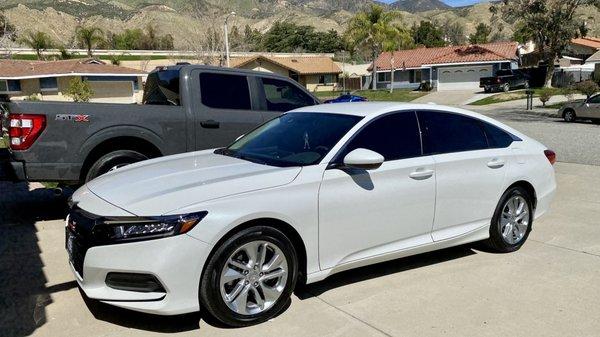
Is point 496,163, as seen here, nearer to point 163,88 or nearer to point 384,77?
point 163,88

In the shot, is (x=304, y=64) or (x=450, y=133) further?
(x=304, y=64)

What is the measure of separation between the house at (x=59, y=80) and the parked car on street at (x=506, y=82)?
29236 millimetres

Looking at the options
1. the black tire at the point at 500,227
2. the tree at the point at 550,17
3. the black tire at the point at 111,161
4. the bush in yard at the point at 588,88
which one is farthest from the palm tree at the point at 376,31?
the black tire at the point at 500,227

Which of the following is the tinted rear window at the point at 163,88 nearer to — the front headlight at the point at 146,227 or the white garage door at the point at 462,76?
the front headlight at the point at 146,227

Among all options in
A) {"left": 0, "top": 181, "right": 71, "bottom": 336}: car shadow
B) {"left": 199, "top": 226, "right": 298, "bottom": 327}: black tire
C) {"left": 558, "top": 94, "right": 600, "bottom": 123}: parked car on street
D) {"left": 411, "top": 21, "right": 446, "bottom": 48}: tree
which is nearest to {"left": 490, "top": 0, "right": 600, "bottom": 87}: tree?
{"left": 558, "top": 94, "right": 600, "bottom": 123}: parked car on street

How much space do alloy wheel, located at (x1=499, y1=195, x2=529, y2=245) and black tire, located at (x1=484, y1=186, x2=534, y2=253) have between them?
26mm

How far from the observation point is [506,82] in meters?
45.8

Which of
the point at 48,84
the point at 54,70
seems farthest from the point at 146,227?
the point at 48,84

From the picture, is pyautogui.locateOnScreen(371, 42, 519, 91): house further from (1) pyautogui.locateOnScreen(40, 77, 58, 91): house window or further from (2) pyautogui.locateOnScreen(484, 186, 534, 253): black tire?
(2) pyautogui.locateOnScreen(484, 186, 534, 253): black tire

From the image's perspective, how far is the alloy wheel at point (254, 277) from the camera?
12.4ft

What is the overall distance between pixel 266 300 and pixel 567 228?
4217 mm

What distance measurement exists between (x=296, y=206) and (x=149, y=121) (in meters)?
3.28

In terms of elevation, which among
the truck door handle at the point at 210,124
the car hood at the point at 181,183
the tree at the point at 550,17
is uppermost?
the tree at the point at 550,17

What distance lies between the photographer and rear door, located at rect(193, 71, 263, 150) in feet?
22.6
